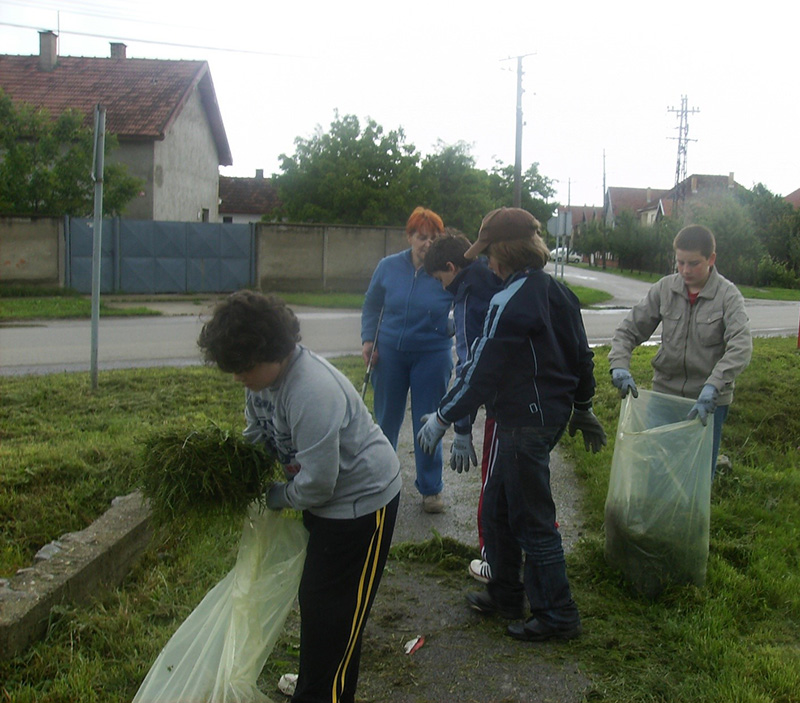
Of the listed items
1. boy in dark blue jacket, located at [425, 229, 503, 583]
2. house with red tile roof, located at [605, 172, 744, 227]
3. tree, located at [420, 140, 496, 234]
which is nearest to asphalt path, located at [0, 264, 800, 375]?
boy in dark blue jacket, located at [425, 229, 503, 583]

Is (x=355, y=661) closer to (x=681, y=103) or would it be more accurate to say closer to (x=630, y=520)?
(x=630, y=520)

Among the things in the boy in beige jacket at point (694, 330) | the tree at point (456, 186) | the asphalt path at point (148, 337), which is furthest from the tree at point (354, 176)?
the boy in beige jacket at point (694, 330)

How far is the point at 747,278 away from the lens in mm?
38406

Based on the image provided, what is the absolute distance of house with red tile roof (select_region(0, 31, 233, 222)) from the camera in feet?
85.5

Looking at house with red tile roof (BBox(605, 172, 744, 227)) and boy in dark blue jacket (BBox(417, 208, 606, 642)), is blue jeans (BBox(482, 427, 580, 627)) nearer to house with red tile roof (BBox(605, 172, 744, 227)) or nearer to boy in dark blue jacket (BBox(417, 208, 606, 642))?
boy in dark blue jacket (BBox(417, 208, 606, 642))

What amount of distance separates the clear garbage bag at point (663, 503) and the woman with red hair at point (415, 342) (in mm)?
1322

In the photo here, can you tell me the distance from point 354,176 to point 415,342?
2653 centimetres

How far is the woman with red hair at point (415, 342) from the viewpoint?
475cm

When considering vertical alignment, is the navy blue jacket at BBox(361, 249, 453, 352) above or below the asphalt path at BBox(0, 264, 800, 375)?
above

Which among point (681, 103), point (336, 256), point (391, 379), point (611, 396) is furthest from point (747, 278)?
point (391, 379)

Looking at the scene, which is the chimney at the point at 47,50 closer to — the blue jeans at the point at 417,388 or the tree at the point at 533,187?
the tree at the point at 533,187

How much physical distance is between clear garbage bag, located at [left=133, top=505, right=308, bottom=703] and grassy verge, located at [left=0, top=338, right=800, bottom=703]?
19cm

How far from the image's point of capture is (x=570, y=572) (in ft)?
13.2

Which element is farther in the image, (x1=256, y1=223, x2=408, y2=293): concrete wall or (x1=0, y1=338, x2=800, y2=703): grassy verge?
(x1=256, y1=223, x2=408, y2=293): concrete wall
